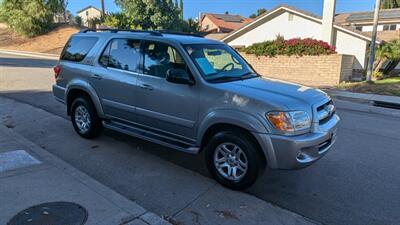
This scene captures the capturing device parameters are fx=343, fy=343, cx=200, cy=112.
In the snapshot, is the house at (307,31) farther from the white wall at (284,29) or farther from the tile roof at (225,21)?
the tile roof at (225,21)

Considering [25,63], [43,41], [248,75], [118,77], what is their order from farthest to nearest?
[43,41]
[25,63]
[118,77]
[248,75]

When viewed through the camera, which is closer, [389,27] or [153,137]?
[153,137]

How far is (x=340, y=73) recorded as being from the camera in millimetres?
17203

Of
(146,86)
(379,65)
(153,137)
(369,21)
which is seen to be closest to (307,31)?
(379,65)

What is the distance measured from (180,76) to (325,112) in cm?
190

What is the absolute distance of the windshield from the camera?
4.61 meters

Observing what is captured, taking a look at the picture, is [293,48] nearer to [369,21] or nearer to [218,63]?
[218,63]

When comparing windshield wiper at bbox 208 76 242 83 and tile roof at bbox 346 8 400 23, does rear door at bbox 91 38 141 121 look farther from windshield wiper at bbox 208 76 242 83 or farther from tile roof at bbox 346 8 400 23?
tile roof at bbox 346 8 400 23

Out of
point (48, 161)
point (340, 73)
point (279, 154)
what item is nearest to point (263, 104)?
point (279, 154)

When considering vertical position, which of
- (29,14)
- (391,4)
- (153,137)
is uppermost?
(391,4)

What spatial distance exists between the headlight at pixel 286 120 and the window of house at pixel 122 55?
2.35 metres

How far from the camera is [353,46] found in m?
22.9

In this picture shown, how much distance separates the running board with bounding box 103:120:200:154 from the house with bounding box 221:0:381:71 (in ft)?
65.7

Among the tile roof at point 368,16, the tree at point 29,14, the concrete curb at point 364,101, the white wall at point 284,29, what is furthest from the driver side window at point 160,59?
the tree at point 29,14
